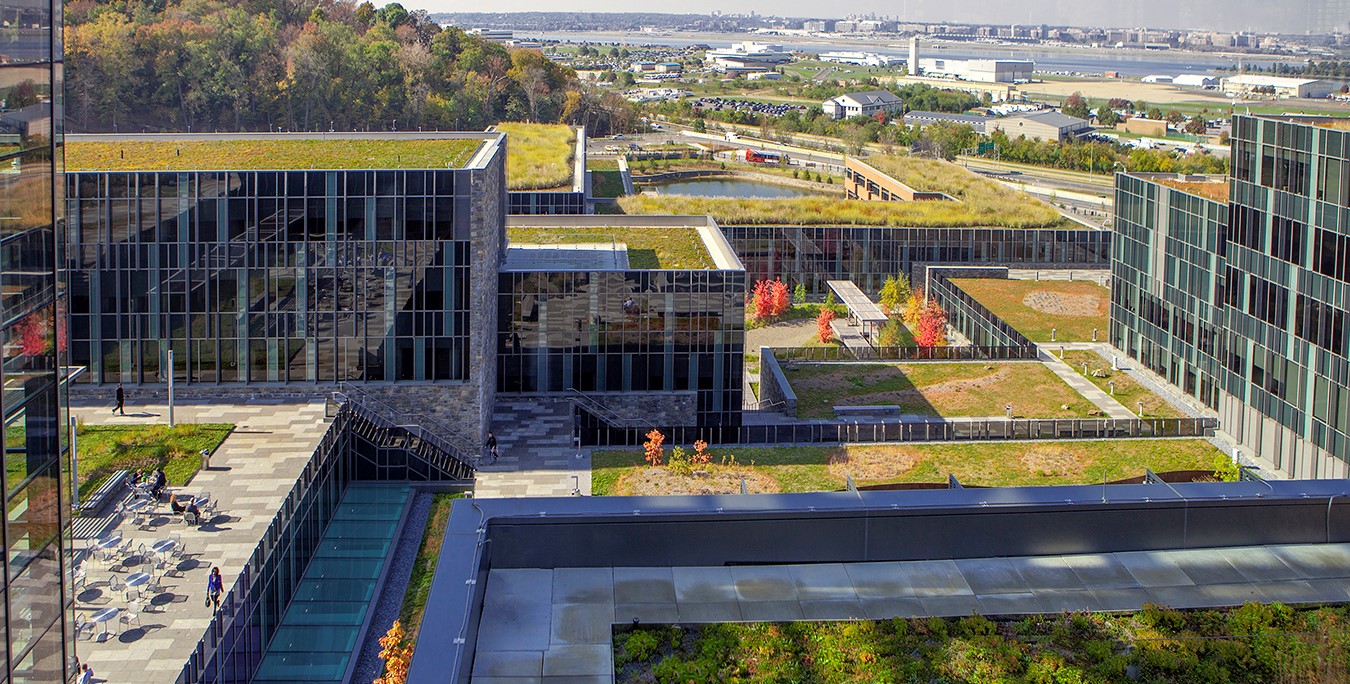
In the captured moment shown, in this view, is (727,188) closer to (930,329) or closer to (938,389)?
(930,329)

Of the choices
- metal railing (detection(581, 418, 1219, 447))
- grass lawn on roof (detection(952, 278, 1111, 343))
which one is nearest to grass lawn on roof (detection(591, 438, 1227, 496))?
metal railing (detection(581, 418, 1219, 447))

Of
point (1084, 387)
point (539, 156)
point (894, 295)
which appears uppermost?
point (539, 156)

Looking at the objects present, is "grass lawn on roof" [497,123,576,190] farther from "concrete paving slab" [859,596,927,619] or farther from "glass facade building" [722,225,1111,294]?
"concrete paving slab" [859,596,927,619]

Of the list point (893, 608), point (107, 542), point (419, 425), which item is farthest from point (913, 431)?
point (893, 608)

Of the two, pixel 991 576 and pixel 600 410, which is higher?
pixel 991 576

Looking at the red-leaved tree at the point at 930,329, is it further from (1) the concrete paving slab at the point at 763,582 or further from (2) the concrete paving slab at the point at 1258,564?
(1) the concrete paving slab at the point at 763,582

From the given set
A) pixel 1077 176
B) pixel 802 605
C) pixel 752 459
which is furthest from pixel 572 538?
pixel 1077 176
